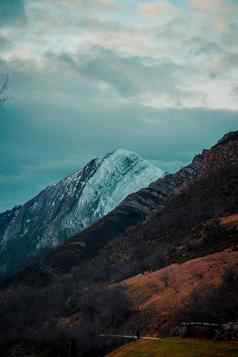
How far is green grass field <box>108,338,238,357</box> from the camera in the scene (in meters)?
34.2

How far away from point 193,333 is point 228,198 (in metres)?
141

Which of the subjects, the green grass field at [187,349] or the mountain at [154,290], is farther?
the mountain at [154,290]

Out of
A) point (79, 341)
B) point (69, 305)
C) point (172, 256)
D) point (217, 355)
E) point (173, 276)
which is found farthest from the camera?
point (172, 256)

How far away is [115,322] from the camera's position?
351ft

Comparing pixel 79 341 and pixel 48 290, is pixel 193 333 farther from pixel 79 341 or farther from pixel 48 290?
pixel 48 290

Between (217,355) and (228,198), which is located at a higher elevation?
(228,198)

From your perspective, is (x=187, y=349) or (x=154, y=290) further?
(x=154, y=290)

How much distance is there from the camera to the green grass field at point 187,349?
34.2 meters

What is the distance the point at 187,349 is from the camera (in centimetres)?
3681

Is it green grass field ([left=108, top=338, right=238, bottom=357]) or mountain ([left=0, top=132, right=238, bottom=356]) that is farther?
mountain ([left=0, top=132, right=238, bottom=356])

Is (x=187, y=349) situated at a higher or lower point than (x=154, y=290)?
lower

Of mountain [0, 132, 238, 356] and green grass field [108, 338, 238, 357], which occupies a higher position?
mountain [0, 132, 238, 356]

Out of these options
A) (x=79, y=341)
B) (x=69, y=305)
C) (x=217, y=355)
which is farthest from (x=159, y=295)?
(x=217, y=355)

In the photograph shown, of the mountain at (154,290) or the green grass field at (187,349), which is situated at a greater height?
the mountain at (154,290)
